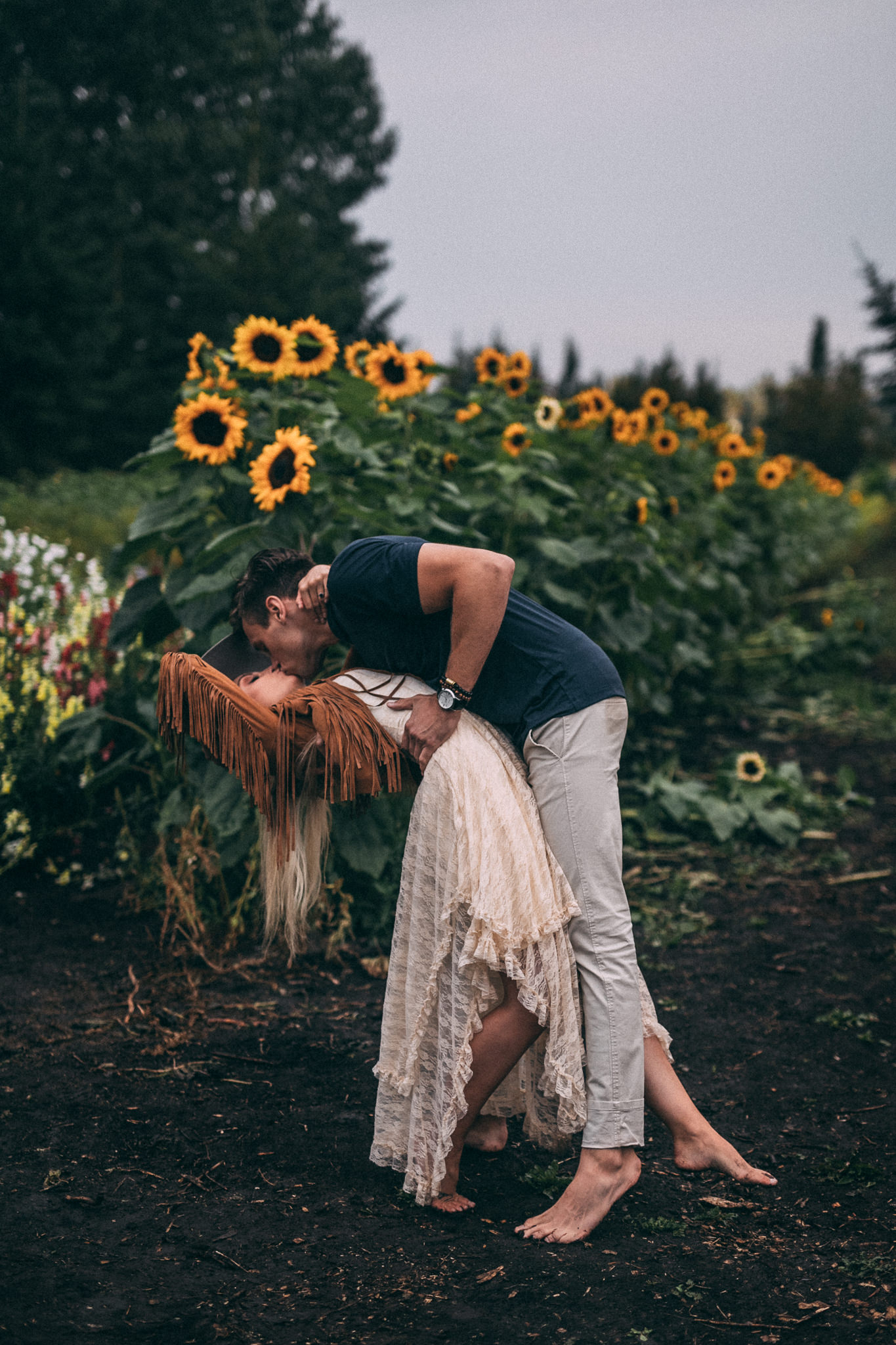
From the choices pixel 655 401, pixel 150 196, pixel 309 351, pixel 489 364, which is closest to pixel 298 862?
pixel 309 351

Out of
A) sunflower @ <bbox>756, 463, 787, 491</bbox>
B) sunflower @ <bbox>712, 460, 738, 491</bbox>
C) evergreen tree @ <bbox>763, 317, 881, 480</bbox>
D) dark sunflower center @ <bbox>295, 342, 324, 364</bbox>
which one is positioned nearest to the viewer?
dark sunflower center @ <bbox>295, 342, 324, 364</bbox>

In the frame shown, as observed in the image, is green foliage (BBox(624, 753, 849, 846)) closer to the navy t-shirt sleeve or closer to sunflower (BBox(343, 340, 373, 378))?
sunflower (BBox(343, 340, 373, 378))

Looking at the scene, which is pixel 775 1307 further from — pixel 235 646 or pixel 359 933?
pixel 359 933

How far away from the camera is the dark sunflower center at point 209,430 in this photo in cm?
343

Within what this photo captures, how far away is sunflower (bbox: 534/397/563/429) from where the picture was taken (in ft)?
17.1

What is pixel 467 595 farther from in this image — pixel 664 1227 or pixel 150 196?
pixel 150 196

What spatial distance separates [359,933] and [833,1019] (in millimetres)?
1587

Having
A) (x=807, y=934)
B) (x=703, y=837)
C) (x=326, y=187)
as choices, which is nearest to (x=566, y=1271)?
(x=807, y=934)

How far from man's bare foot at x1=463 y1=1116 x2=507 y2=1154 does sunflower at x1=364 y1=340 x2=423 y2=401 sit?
8.77 ft

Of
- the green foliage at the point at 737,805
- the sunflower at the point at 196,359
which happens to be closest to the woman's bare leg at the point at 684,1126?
the green foliage at the point at 737,805

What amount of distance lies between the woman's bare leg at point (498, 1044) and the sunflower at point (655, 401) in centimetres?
440

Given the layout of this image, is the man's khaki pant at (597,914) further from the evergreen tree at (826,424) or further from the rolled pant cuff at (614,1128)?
the evergreen tree at (826,424)

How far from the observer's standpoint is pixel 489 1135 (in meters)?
2.68

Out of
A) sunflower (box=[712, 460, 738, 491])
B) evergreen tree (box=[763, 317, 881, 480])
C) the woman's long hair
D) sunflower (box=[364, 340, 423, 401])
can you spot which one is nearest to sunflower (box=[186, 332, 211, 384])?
sunflower (box=[364, 340, 423, 401])
